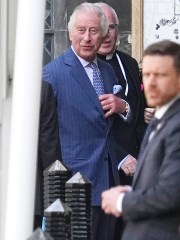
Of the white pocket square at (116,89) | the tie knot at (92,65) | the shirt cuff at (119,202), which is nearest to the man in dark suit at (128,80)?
the white pocket square at (116,89)

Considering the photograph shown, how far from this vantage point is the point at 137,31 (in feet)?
33.3

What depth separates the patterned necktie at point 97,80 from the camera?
8.85 metres

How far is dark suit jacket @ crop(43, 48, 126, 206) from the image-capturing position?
8.63 metres

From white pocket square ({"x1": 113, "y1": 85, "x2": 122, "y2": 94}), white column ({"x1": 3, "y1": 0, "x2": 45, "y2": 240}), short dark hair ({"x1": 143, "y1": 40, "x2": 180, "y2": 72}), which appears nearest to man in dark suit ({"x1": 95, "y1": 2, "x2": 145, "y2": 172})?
white pocket square ({"x1": 113, "y1": 85, "x2": 122, "y2": 94})

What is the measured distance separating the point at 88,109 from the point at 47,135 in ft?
1.22

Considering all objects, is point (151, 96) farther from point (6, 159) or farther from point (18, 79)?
point (6, 159)

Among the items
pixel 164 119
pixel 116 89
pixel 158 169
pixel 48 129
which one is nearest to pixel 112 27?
pixel 116 89

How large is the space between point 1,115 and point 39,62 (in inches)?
57.2

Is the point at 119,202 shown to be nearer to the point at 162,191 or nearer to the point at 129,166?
the point at 162,191

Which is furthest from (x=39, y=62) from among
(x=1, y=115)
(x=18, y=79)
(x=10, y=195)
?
(x=1, y=115)

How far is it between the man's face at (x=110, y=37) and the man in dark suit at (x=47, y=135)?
98cm

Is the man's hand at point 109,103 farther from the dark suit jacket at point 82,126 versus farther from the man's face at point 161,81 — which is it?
the man's face at point 161,81

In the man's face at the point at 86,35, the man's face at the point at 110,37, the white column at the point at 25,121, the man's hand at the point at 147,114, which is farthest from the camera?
the man's face at the point at 110,37

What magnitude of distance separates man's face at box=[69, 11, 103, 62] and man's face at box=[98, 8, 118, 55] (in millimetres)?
584
